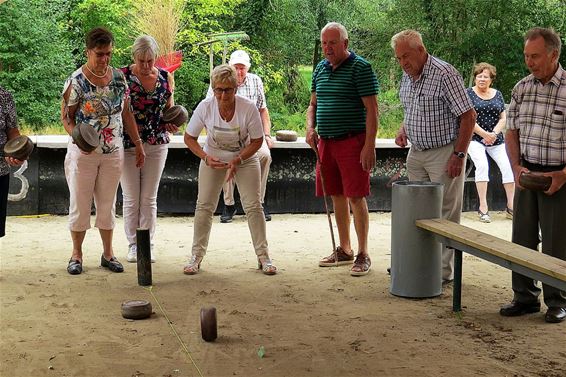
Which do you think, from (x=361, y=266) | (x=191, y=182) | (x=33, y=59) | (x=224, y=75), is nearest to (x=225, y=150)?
(x=224, y=75)

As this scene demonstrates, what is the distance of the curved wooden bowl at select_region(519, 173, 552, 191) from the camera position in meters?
5.27

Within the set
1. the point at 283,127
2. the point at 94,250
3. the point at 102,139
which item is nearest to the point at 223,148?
the point at 102,139

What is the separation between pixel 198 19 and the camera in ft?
55.1

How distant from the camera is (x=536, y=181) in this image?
529 cm

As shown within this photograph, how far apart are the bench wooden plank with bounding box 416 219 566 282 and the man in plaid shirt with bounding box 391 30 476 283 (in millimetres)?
470

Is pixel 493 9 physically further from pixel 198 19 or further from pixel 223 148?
pixel 223 148

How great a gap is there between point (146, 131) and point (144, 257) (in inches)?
41.7

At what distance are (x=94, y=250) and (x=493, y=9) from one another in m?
10.6

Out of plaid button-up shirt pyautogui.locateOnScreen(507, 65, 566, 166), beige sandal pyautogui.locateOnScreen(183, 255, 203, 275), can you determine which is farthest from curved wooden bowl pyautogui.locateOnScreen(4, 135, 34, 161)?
plaid button-up shirt pyautogui.locateOnScreen(507, 65, 566, 166)

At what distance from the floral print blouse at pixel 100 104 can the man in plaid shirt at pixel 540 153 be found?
2.68 meters

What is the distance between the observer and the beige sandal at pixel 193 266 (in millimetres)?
6840

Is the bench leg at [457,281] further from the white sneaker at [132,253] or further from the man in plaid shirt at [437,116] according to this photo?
the white sneaker at [132,253]

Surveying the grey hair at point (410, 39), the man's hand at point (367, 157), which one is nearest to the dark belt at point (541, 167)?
the grey hair at point (410, 39)

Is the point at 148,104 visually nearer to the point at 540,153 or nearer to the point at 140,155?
the point at 140,155
